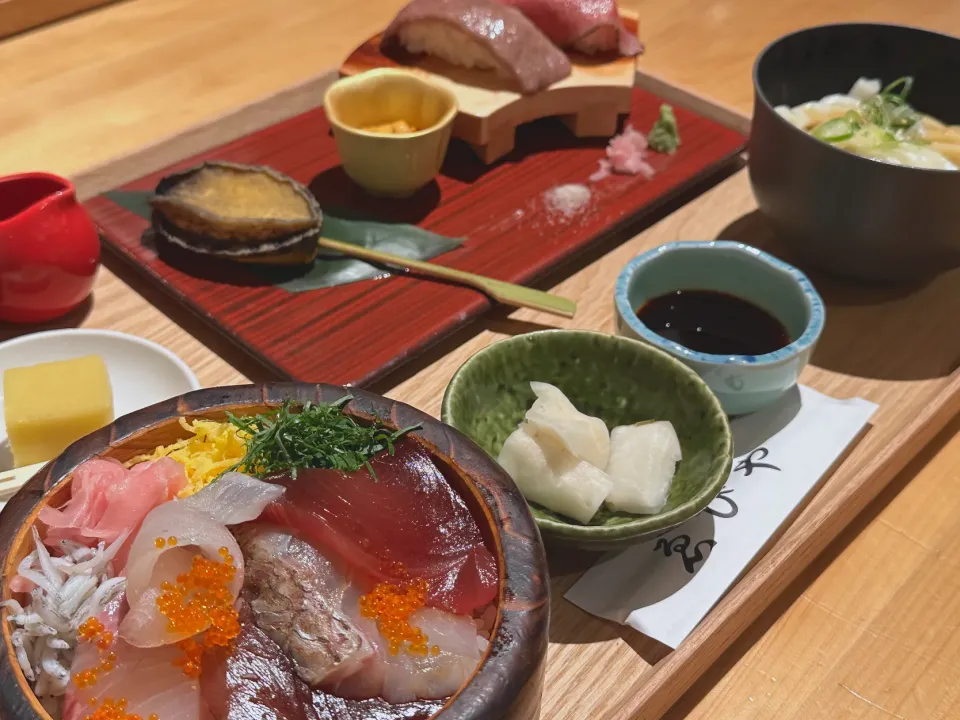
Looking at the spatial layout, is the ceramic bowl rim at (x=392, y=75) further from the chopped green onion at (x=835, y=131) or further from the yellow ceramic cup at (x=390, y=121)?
the chopped green onion at (x=835, y=131)

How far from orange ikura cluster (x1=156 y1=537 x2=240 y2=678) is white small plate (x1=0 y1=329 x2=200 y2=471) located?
0.55 metres

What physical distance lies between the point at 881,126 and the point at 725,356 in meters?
0.69

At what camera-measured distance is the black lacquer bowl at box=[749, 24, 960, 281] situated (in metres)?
1.31

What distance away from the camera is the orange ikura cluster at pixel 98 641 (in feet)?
2.23

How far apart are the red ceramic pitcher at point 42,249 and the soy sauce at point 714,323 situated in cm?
92

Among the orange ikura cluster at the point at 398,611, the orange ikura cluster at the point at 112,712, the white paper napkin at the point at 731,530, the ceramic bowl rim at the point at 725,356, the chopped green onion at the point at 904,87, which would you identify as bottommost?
the white paper napkin at the point at 731,530

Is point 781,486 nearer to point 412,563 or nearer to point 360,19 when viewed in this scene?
point 412,563

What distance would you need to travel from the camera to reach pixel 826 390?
4.41 ft

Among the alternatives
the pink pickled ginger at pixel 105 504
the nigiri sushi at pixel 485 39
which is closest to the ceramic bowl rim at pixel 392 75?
the nigiri sushi at pixel 485 39

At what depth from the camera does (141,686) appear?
2.23 feet

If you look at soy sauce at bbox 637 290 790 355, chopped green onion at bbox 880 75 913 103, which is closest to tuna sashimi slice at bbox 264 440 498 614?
soy sauce at bbox 637 290 790 355

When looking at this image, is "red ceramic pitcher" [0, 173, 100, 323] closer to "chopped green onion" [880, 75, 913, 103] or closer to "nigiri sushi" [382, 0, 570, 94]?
"nigiri sushi" [382, 0, 570, 94]

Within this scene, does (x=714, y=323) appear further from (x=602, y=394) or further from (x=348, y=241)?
(x=348, y=241)

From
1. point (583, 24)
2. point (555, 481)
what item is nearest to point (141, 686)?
point (555, 481)
